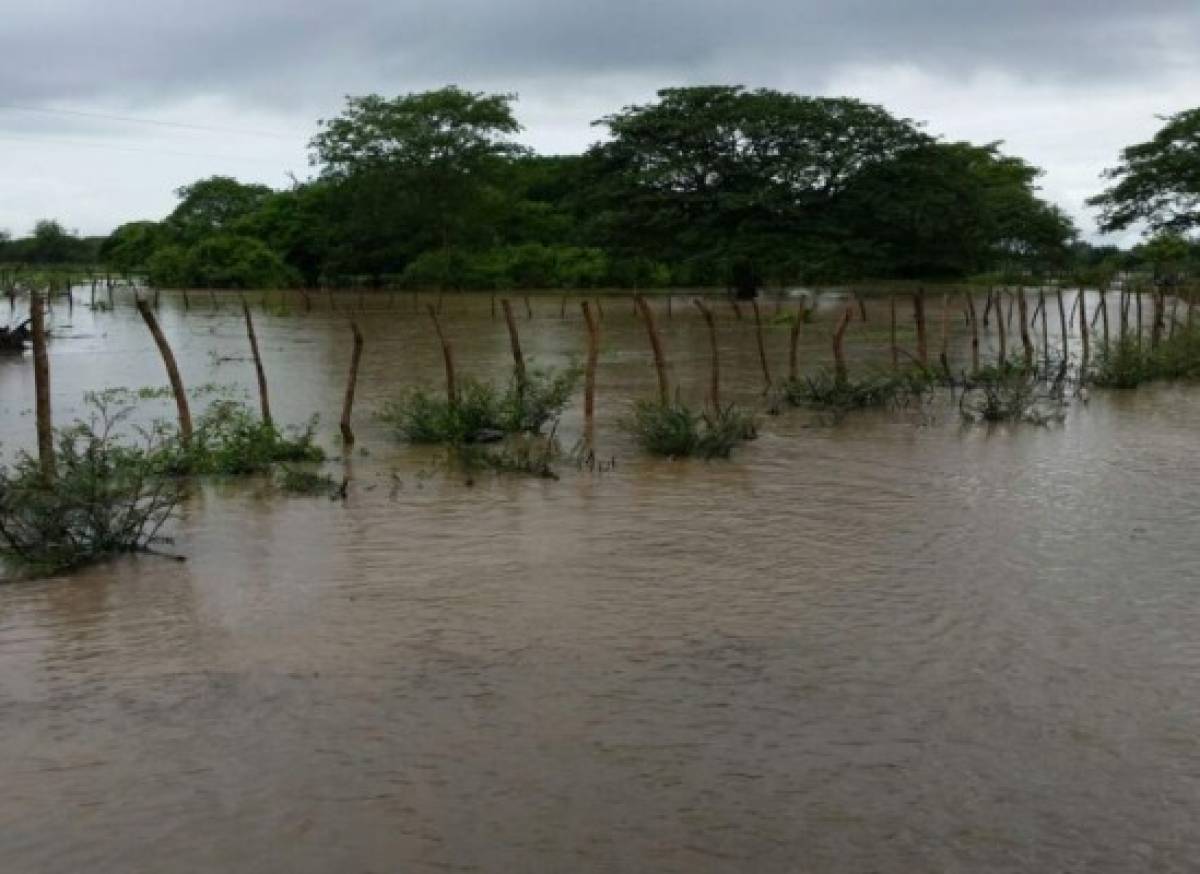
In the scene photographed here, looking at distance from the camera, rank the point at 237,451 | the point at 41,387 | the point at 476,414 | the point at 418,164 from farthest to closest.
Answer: the point at 418,164 → the point at 476,414 → the point at 237,451 → the point at 41,387

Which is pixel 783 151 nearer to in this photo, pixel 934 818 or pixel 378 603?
pixel 378 603

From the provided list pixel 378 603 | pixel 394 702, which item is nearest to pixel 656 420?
pixel 378 603

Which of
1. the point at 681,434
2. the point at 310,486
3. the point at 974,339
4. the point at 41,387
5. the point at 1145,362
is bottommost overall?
the point at 310,486

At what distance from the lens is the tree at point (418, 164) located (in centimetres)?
4734

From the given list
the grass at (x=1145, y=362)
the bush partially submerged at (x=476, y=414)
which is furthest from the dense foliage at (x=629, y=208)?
the bush partially submerged at (x=476, y=414)

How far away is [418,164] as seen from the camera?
47.5m

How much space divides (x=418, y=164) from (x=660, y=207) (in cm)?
1422

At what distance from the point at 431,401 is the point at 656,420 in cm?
248

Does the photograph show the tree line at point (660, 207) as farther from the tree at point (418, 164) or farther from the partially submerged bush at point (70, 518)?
the partially submerged bush at point (70, 518)

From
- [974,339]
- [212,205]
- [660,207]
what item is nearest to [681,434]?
[974,339]

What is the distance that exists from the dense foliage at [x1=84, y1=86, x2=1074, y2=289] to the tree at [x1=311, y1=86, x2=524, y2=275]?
0.08 metres

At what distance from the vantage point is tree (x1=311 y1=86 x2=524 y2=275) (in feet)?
155

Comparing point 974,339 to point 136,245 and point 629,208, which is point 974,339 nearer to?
point 629,208

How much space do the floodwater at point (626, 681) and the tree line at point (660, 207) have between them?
2644cm
